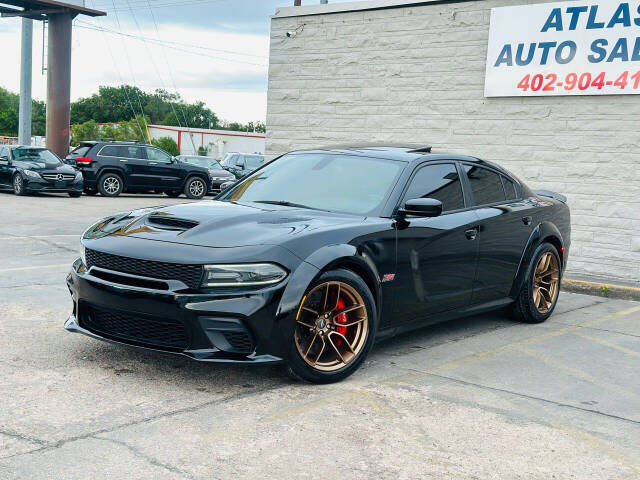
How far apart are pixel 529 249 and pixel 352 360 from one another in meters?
2.72

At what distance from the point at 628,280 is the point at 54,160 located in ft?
56.4

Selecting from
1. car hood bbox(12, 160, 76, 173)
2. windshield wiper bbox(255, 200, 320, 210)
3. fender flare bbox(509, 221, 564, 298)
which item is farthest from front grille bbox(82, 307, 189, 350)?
car hood bbox(12, 160, 76, 173)

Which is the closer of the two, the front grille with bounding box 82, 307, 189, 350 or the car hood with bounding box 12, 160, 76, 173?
the front grille with bounding box 82, 307, 189, 350

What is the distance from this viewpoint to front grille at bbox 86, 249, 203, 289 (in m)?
4.46

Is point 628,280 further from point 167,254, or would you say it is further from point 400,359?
point 167,254

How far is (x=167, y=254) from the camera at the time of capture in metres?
4.53

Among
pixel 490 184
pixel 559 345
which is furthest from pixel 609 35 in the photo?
pixel 559 345

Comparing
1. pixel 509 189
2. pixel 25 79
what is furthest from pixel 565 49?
pixel 25 79

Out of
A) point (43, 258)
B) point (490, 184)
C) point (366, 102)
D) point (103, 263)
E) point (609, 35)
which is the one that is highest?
point (609, 35)

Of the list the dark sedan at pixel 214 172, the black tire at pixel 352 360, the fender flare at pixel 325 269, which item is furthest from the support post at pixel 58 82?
the black tire at pixel 352 360

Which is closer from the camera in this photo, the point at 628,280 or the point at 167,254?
the point at 167,254

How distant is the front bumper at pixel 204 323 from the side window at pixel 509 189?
10.4 ft

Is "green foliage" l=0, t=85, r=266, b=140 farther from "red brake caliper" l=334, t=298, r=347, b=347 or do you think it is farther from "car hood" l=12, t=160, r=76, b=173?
"red brake caliper" l=334, t=298, r=347, b=347

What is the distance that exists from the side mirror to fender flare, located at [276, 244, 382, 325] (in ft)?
1.75
